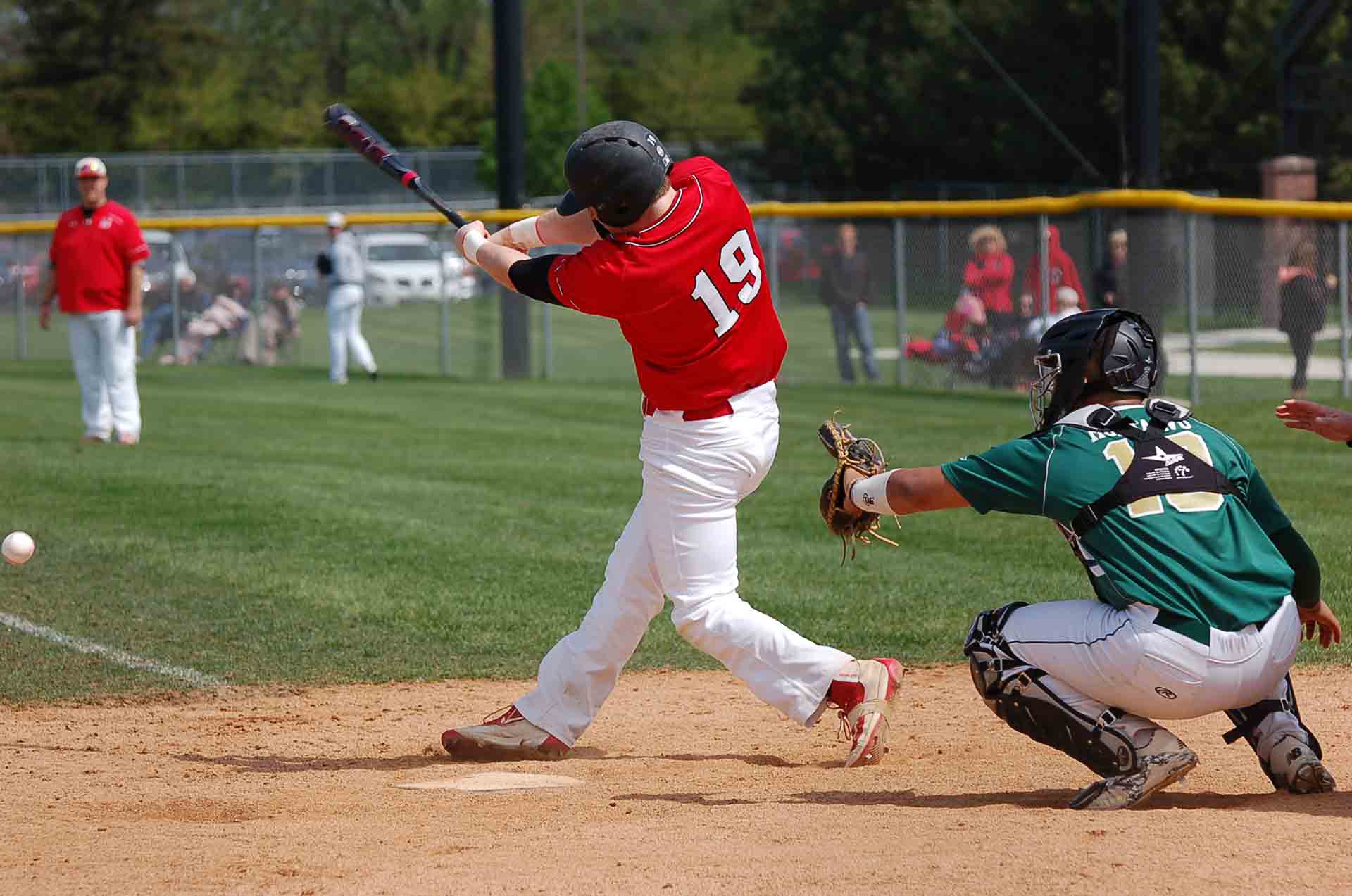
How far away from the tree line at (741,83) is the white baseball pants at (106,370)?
15.2 metres

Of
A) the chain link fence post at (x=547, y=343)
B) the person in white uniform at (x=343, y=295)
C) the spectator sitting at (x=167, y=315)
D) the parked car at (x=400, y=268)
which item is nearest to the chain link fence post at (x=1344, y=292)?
the chain link fence post at (x=547, y=343)

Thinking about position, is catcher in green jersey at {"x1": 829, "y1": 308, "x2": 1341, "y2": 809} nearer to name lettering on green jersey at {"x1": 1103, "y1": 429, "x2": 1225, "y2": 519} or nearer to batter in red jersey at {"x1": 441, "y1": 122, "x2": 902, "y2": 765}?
name lettering on green jersey at {"x1": 1103, "y1": 429, "x2": 1225, "y2": 519}

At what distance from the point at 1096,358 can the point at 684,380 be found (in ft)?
4.07

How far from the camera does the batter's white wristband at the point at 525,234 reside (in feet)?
18.1

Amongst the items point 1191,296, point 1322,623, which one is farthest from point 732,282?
point 1191,296

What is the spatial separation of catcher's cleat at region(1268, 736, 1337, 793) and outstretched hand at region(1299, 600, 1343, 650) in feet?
1.14

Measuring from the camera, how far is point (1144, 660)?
457 cm

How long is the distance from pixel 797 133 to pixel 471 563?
39663 mm

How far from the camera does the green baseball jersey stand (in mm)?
4543

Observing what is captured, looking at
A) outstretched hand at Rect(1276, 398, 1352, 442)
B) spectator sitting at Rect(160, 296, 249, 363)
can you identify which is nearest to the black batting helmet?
outstretched hand at Rect(1276, 398, 1352, 442)

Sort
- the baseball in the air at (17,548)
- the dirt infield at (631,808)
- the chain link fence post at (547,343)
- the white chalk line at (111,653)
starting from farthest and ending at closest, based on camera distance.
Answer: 1. the chain link fence post at (547,343)
2. the baseball in the air at (17,548)
3. the white chalk line at (111,653)
4. the dirt infield at (631,808)

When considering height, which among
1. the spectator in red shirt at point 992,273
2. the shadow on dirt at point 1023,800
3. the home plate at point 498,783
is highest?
the spectator in red shirt at point 992,273

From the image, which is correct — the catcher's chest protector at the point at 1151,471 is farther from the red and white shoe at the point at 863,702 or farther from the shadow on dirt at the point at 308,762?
the shadow on dirt at the point at 308,762

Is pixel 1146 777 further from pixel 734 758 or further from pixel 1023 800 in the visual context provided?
pixel 734 758
